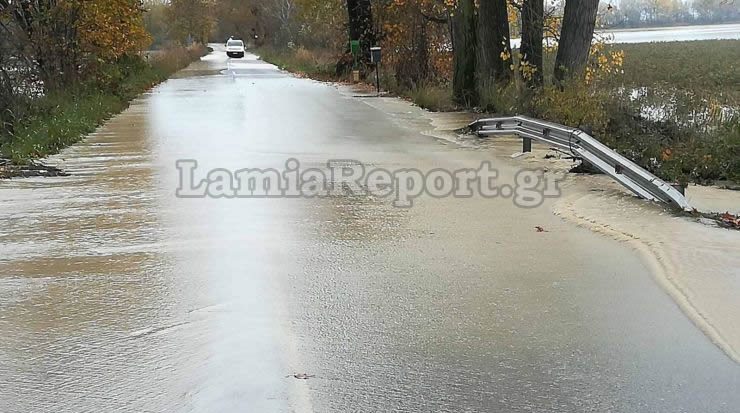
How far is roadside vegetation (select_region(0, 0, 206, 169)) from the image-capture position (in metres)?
16.4

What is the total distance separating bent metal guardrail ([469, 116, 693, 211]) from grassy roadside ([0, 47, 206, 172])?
25.3 feet

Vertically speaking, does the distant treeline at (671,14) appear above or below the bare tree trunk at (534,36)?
above

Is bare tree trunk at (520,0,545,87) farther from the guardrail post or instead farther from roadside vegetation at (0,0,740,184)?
the guardrail post

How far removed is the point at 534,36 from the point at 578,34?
2015 mm

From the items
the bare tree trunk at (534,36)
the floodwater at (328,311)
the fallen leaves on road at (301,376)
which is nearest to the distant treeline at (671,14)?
the bare tree trunk at (534,36)

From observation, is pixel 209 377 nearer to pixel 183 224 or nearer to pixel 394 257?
pixel 394 257

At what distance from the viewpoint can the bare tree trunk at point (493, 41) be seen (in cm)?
2144

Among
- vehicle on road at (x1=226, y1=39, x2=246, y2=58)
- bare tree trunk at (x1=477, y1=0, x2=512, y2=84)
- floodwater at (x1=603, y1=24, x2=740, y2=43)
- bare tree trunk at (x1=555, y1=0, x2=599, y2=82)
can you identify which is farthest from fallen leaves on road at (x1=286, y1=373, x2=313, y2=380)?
vehicle on road at (x1=226, y1=39, x2=246, y2=58)

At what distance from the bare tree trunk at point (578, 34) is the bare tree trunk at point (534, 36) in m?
1.46

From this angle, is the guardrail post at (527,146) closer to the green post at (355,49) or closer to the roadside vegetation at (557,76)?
the roadside vegetation at (557,76)

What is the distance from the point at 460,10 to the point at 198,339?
60.9 feet

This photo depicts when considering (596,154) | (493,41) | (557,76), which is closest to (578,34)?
(557,76)

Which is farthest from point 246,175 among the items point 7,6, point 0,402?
point 7,6

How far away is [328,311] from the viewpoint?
6.38m
